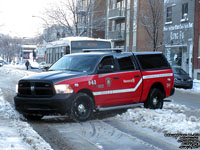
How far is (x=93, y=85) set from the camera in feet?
34.8

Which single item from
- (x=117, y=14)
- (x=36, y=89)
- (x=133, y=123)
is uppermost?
(x=117, y=14)

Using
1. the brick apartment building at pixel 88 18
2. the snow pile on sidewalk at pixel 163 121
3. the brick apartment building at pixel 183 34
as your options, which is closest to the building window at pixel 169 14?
the brick apartment building at pixel 183 34

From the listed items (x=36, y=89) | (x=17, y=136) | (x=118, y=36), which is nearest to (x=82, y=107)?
(x=36, y=89)

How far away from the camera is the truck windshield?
11.0m

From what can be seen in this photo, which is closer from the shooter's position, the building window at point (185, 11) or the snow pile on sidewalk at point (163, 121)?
the snow pile on sidewalk at point (163, 121)

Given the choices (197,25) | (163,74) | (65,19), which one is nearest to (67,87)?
(163,74)

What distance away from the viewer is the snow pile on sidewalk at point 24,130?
23.8 feet

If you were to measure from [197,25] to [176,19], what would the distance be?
3146 mm

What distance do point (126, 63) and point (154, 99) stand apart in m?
1.64

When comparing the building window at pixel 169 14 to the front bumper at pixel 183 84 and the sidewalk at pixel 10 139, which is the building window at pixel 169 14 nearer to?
the front bumper at pixel 183 84

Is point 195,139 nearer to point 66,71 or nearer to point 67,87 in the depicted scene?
point 67,87

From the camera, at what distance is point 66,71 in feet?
35.8

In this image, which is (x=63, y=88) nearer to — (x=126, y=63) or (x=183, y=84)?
(x=126, y=63)

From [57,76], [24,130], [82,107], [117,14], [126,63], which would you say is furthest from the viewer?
[117,14]
